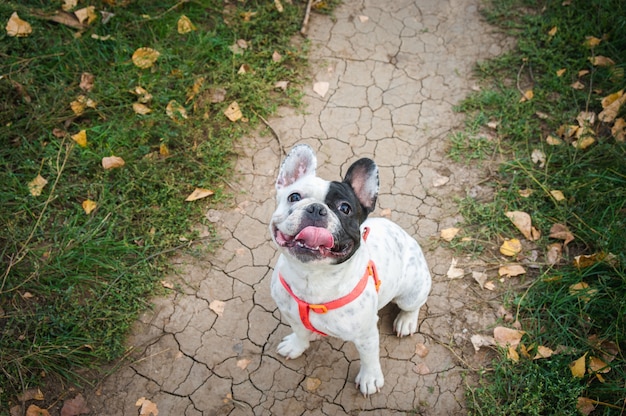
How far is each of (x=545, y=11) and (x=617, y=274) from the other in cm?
353

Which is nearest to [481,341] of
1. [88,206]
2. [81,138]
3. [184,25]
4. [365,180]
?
[365,180]

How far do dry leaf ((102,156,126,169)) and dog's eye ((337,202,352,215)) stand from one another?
9.27 ft

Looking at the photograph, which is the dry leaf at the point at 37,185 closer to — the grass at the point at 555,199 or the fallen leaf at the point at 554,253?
the grass at the point at 555,199

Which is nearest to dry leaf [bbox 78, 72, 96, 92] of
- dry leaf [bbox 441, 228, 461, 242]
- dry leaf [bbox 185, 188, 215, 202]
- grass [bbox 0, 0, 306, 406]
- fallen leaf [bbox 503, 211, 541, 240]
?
grass [bbox 0, 0, 306, 406]

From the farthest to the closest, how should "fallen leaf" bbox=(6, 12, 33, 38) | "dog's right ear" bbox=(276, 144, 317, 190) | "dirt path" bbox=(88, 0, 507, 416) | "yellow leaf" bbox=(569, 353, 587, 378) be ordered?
1. "fallen leaf" bbox=(6, 12, 33, 38)
2. "dirt path" bbox=(88, 0, 507, 416)
3. "yellow leaf" bbox=(569, 353, 587, 378)
4. "dog's right ear" bbox=(276, 144, 317, 190)

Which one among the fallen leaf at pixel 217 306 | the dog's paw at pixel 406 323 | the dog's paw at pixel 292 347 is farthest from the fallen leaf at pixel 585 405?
the fallen leaf at pixel 217 306

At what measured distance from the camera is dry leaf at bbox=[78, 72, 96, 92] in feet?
18.1

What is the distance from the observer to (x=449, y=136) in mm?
5523

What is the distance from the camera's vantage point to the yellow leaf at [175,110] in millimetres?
5371

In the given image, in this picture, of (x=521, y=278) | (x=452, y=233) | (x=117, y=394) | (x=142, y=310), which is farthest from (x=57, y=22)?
(x=521, y=278)

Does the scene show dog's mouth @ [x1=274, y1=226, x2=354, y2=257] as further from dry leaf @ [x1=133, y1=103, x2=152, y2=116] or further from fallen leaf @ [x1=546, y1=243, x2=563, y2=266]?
dry leaf @ [x1=133, y1=103, x2=152, y2=116]

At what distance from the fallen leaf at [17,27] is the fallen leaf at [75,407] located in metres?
3.89

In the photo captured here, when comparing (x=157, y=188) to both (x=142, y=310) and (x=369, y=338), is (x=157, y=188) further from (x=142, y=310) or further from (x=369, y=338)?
(x=369, y=338)

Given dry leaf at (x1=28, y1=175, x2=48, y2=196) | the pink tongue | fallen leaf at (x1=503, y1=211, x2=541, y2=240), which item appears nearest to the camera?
the pink tongue
